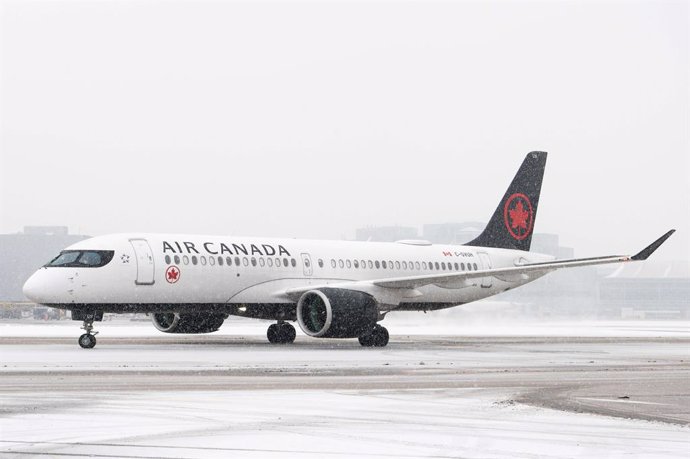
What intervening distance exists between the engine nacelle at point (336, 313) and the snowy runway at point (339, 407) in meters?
7.13

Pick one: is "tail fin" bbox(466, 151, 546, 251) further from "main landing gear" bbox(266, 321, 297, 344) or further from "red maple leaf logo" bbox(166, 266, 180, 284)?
"red maple leaf logo" bbox(166, 266, 180, 284)

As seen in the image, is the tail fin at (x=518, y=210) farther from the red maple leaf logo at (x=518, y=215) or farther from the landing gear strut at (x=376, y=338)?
the landing gear strut at (x=376, y=338)

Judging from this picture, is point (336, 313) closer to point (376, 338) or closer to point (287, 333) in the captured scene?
point (376, 338)

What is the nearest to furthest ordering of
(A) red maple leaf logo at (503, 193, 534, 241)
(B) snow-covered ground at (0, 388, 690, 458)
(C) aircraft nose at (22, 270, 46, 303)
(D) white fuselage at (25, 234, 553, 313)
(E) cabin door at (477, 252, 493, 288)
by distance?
(B) snow-covered ground at (0, 388, 690, 458) < (C) aircraft nose at (22, 270, 46, 303) < (D) white fuselage at (25, 234, 553, 313) < (E) cabin door at (477, 252, 493, 288) < (A) red maple leaf logo at (503, 193, 534, 241)

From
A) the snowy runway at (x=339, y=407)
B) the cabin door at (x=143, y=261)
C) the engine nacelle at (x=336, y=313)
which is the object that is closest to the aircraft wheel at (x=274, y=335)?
the engine nacelle at (x=336, y=313)

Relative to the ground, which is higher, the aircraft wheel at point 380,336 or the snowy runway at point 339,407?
the snowy runway at point 339,407

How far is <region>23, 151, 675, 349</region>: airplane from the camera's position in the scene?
100ft

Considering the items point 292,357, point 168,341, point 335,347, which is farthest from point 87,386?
point 168,341

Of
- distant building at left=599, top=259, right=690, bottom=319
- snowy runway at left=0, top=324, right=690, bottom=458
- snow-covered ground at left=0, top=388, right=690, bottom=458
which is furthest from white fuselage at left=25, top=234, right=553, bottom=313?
distant building at left=599, top=259, right=690, bottom=319

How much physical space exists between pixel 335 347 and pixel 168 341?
21.8ft

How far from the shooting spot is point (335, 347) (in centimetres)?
3241

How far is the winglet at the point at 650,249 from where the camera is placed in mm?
32031

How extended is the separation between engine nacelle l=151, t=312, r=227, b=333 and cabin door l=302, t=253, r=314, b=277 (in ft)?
10.3

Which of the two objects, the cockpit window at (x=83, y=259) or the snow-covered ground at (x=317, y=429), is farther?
the cockpit window at (x=83, y=259)
